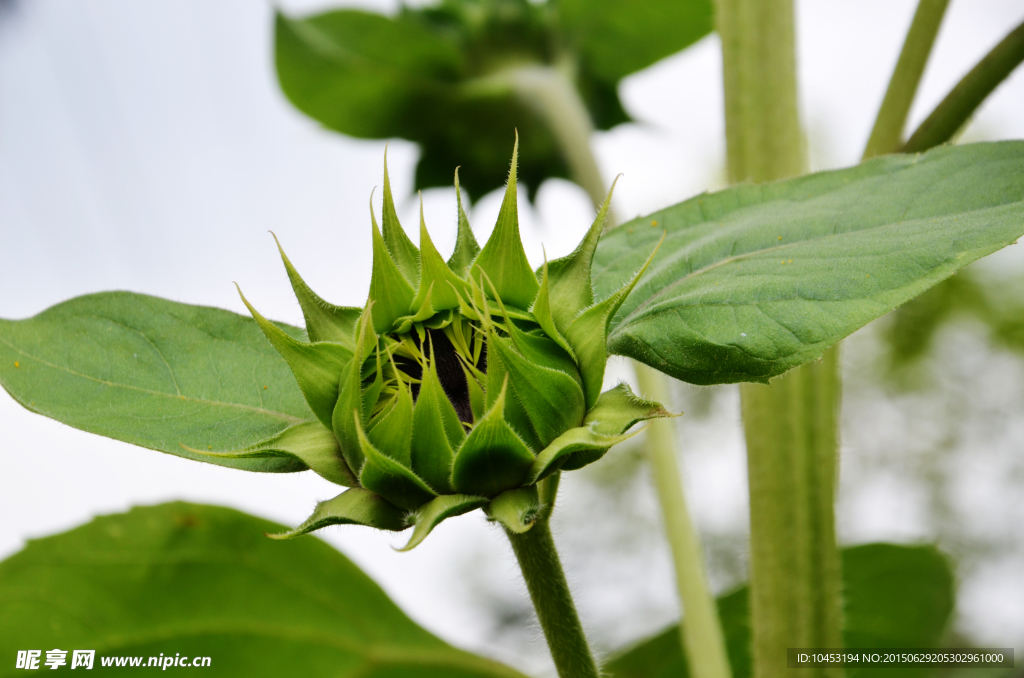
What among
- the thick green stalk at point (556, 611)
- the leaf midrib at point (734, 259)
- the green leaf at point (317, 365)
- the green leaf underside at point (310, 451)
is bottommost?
the thick green stalk at point (556, 611)

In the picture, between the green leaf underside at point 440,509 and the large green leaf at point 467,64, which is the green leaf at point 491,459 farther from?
the large green leaf at point 467,64

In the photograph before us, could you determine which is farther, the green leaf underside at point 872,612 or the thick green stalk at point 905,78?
the green leaf underside at point 872,612

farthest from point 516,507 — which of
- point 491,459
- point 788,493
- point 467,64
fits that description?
point 467,64

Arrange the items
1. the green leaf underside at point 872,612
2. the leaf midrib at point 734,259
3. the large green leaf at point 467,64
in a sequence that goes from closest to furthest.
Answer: the leaf midrib at point 734,259
the green leaf underside at point 872,612
the large green leaf at point 467,64

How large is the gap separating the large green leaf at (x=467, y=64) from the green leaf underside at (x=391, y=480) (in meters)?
1.09

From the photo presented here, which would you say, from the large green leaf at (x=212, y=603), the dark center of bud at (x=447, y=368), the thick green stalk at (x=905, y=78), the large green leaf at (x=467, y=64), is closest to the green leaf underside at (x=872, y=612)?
the large green leaf at (x=212, y=603)

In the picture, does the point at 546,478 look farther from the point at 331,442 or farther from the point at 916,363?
the point at 916,363

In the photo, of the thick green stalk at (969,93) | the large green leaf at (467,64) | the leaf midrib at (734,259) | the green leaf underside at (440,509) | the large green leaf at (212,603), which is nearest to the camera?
the green leaf underside at (440,509)

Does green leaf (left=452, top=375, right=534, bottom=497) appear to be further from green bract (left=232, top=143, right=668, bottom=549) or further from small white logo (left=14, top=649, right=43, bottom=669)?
small white logo (left=14, top=649, right=43, bottom=669)

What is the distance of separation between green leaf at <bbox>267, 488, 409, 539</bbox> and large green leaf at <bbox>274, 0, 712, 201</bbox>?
3.57ft

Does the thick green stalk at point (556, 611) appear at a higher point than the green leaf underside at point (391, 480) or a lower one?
lower

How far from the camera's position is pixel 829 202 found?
59 centimetres

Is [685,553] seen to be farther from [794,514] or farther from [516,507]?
[516,507]

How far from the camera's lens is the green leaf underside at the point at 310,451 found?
19.0 inches
